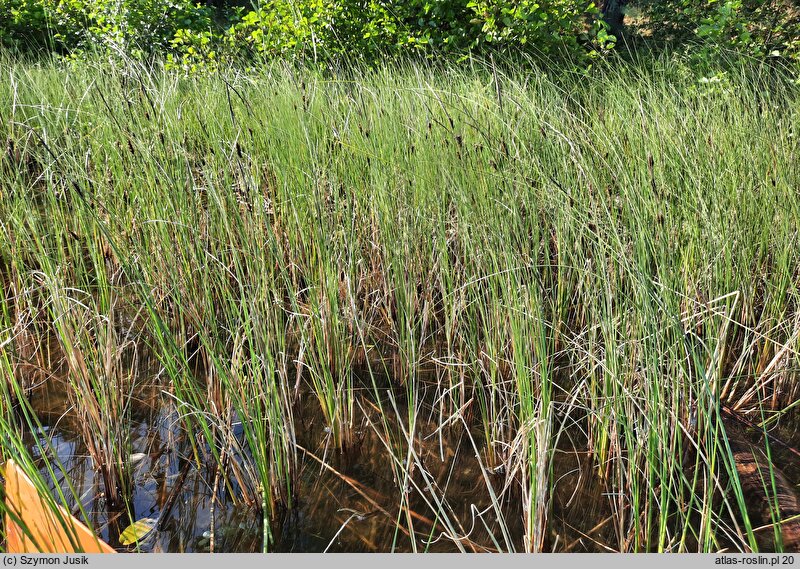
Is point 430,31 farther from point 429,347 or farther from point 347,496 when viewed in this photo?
point 347,496

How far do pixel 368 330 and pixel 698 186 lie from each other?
4.30 feet

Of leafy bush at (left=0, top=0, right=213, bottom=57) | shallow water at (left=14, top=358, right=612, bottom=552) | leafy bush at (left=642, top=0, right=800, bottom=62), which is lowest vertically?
→ shallow water at (left=14, top=358, right=612, bottom=552)

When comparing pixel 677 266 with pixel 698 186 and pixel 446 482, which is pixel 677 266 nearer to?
pixel 698 186

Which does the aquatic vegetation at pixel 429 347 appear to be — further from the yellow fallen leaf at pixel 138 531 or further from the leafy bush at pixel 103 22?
the leafy bush at pixel 103 22

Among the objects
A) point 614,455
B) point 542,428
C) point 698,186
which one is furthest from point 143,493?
point 698,186

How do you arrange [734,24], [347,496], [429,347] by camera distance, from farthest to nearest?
1. [734,24]
2. [429,347]
3. [347,496]

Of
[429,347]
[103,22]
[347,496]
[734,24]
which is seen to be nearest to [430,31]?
[734,24]

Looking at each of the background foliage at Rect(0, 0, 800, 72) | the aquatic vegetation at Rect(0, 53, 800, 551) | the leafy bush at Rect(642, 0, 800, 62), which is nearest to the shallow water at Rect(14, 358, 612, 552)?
the aquatic vegetation at Rect(0, 53, 800, 551)

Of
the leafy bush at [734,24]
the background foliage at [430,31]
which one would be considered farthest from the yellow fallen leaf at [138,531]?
the leafy bush at [734,24]

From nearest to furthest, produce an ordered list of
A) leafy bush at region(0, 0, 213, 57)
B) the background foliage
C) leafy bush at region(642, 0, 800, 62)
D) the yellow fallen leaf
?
the yellow fallen leaf
leafy bush at region(642, 0, 800, 62)
the background foliage
leafy bush at region(0, 0, 213, 57)

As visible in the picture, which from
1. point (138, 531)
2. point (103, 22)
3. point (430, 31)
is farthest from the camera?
point (103, 22)

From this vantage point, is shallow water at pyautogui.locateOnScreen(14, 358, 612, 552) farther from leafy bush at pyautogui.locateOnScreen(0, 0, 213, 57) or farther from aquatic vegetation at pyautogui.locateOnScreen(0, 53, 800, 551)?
leafy bush at pyautogui.locateOnScreen(0, 0, 213, 57)

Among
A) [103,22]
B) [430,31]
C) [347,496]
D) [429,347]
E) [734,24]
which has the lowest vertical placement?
[347,496]

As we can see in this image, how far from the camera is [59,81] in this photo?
4.91 metres
